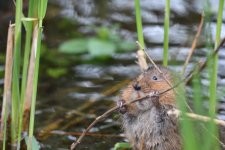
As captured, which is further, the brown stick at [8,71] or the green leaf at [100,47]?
the green leaf at [100,47]

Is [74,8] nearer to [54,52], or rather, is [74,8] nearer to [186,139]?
[54,52]

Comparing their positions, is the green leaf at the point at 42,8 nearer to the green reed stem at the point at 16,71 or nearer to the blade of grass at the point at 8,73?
the green reed stem at the point at 16,71

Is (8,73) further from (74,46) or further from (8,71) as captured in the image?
(74,46)

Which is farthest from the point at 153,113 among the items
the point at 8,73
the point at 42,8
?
the point at 8,73

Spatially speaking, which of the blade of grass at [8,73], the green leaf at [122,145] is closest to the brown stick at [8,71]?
the blade of grass at [8,73]

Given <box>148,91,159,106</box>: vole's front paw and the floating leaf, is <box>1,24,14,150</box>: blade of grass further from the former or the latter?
the floating leaf

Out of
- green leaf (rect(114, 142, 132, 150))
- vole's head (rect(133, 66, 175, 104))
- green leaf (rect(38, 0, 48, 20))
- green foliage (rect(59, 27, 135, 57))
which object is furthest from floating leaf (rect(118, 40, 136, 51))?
green leaf (rect(38, 0, 48, 20))

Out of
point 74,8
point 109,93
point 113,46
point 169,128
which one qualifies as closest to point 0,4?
point 74,8
